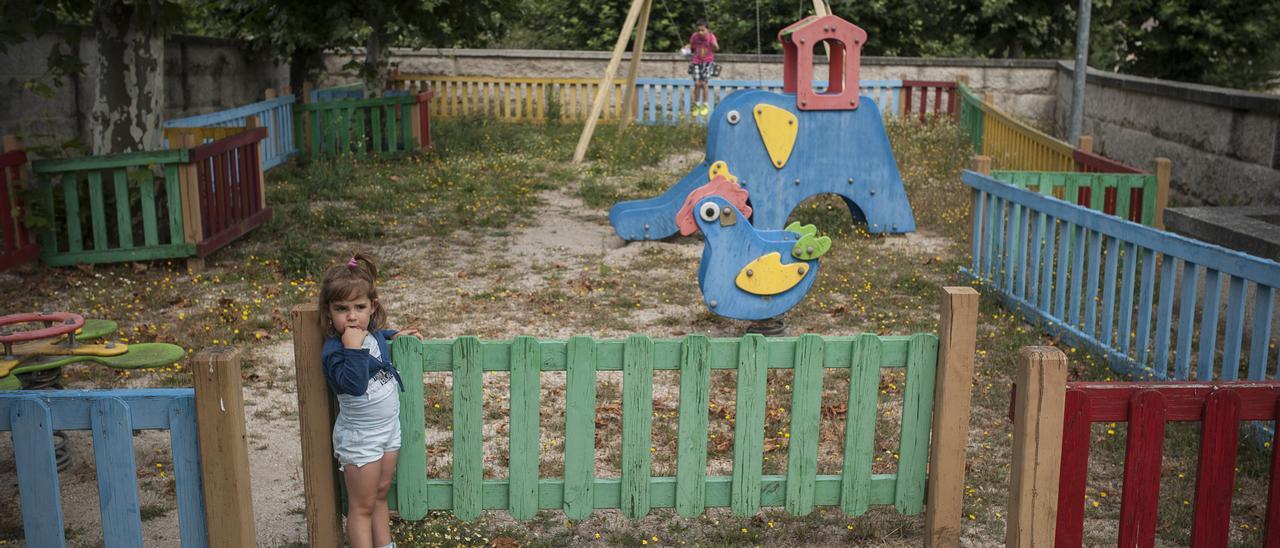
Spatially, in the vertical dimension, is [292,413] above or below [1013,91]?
below

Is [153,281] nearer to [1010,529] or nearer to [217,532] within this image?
[217,532]

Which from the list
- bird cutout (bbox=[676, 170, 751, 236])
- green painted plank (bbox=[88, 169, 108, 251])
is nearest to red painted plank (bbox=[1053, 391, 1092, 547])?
bird cutout (bbox=[676, 170, 751, 236])

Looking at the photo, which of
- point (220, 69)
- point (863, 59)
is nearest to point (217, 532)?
point (220, 69)

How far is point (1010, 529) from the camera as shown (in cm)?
349

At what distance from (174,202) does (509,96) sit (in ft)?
34.4

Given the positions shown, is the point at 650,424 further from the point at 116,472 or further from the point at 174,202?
the point at 174,202

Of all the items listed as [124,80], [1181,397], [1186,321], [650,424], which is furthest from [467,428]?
[124,80]

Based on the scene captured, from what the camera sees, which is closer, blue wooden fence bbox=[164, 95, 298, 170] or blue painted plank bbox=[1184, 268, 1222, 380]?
blue painted plank bbox=[1184, 268, 1222, 380]

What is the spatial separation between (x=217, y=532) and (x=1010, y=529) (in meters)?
2.35

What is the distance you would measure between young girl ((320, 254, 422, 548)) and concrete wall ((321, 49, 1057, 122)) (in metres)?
16.0

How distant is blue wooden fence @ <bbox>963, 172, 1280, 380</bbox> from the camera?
5.23 meters

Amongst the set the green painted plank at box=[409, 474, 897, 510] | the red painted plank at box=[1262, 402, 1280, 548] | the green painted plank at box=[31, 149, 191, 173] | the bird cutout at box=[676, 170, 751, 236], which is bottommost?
Result: the green painted plank at box=[409, 474, 897, 510]

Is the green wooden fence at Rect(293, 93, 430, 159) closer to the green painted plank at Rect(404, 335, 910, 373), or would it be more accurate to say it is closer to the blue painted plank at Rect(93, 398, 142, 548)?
the green painted plank at Rect(404, 335, 910, 373)

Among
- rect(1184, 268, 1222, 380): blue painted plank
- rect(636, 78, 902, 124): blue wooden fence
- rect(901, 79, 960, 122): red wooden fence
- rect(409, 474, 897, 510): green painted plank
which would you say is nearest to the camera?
rect(409, 474, 897, 510): green painted plank
